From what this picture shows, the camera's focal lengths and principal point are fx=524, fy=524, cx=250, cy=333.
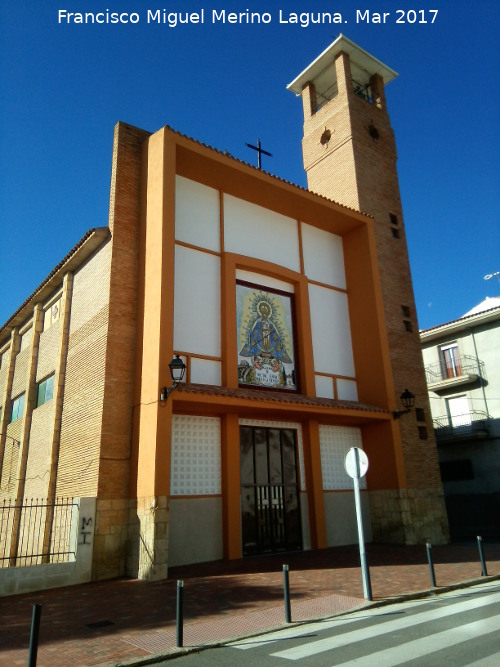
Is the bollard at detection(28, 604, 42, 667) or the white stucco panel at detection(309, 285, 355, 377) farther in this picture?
the white stucco panel at detection(309, 285, 355, 377)

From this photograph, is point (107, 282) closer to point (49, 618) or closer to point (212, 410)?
point (212, 410)

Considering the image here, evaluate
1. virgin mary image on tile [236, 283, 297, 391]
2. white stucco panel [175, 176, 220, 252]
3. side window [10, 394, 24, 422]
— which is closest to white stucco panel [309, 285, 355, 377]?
virgin mary image on tile [236, 283, 297, 391]

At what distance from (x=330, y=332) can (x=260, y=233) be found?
153 inches

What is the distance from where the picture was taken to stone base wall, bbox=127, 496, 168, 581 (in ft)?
34.3

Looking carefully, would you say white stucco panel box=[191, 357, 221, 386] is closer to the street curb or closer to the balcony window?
the street curb

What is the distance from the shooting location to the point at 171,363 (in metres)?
11.0

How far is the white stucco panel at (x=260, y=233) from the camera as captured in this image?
15.6 meters

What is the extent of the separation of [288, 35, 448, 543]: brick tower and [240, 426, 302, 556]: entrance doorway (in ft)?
10.3

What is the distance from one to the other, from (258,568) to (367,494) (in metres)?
6.07

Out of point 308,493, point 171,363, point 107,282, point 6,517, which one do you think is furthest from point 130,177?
point 6,517

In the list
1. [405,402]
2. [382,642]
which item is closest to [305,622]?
[382,642]

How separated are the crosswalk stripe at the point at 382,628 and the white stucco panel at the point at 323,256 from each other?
11386 millimetres

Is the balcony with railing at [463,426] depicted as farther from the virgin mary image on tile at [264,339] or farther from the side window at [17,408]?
the side window at [17,408]

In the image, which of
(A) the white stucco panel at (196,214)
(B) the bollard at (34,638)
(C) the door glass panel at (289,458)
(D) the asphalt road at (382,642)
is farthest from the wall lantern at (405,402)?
(B) the bollard at (34,638)
